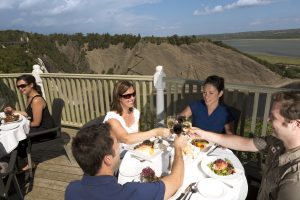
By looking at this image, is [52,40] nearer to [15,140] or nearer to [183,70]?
[183,70]

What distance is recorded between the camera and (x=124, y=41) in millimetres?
27531

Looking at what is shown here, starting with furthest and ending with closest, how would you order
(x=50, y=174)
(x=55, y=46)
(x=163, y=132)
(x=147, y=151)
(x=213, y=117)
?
(x=55, y=46) → (x=50, y=174) → (x=213, y=117) → (x=163, y=132) → (x=147, y=151)

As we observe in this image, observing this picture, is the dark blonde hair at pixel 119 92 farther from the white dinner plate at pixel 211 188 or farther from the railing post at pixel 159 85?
the railing post at pixel 159 85

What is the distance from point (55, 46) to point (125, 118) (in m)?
19.5

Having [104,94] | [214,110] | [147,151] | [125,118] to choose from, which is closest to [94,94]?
[104,94]

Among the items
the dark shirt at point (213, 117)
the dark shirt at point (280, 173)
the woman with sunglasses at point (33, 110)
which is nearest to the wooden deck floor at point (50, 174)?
the woman with sunglasses at point (33, 110)

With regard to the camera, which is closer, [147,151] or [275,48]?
[147,151]

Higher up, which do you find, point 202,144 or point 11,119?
point 202,144

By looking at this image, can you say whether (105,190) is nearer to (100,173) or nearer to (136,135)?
(100,173)

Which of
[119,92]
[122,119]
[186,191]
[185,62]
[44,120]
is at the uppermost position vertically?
[119,92]

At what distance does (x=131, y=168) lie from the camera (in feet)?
6.63

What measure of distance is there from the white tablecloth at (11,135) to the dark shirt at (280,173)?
2826 millimetres

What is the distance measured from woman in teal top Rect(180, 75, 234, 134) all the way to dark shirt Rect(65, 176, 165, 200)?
1.85 meters

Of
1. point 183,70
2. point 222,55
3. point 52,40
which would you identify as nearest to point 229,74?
point 222,55
